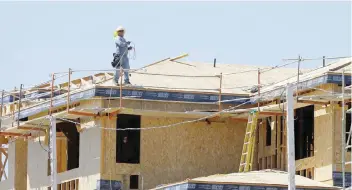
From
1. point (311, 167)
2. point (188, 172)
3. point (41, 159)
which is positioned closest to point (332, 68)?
point (311, 167)

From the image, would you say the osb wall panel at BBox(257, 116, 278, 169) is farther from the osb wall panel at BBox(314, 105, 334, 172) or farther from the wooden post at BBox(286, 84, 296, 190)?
the wooden post at BBox(286, 84, 296, 190)

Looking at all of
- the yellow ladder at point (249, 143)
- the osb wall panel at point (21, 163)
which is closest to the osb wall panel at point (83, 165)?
the osb wall panel at point (21, 163)

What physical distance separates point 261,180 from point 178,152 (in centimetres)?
697

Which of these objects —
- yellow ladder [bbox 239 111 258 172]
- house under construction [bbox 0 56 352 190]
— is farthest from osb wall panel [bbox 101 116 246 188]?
yellow ladder [bbox 239 111 258 172]

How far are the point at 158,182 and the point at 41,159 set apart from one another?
20.7ft

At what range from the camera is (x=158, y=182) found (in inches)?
2250

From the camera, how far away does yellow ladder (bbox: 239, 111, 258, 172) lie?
55.5 metres

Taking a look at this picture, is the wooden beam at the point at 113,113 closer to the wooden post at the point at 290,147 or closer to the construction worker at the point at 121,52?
the construction worker at the point at 121,52

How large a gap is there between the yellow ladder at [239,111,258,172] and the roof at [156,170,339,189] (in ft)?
7.15

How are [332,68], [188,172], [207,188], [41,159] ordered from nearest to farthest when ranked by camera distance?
[207,188] → [332,68] → [188,172] → [41,159]

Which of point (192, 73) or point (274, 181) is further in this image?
point (192, 73)

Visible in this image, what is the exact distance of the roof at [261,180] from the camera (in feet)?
165

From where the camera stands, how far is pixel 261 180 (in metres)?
51.1

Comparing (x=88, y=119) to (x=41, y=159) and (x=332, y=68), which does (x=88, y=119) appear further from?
(x=332, y=68)
